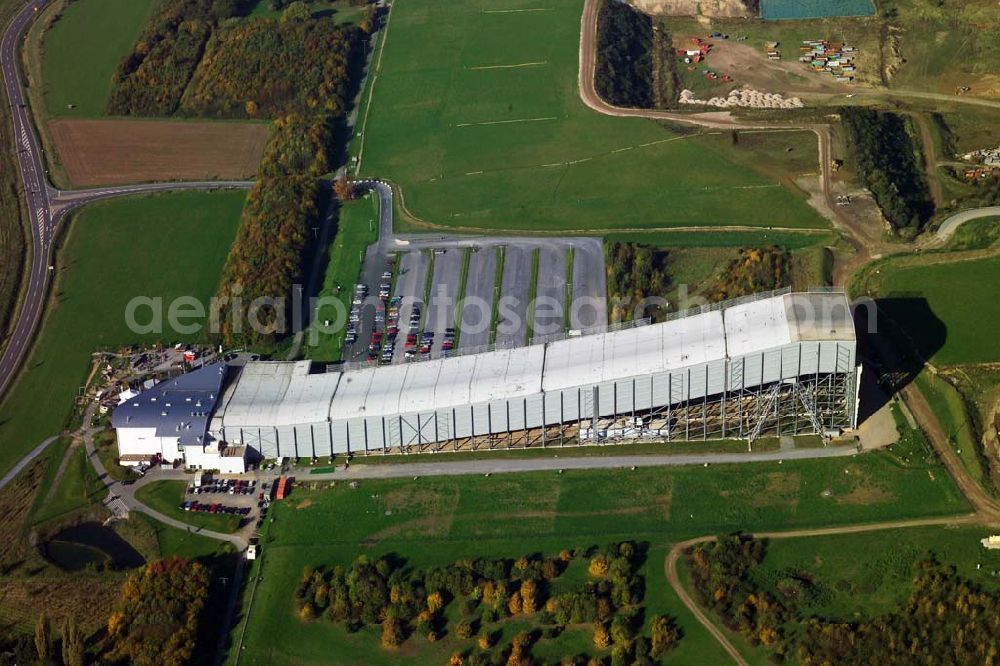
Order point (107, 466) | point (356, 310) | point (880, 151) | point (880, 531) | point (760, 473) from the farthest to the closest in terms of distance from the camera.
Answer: point (880, 151), point (356, 310), point (107, 466), point (760, 473), point (880, 531)

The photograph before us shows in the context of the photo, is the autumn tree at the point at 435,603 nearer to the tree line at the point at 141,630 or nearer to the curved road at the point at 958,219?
the tree line at the point at 141,630

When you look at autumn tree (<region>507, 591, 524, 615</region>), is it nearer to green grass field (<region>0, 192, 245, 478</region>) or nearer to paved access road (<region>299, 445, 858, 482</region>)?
paved access road (<region>299, 445, 858, 482</region>)

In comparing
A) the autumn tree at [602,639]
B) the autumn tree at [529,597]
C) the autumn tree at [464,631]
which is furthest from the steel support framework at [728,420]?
the autumn tree at [602,639]

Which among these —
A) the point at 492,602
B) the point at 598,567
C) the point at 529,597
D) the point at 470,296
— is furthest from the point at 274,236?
the point at 598,567

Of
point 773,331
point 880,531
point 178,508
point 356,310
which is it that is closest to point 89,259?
point 356,310

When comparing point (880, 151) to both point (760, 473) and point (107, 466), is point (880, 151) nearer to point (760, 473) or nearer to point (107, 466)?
point (760, 473)

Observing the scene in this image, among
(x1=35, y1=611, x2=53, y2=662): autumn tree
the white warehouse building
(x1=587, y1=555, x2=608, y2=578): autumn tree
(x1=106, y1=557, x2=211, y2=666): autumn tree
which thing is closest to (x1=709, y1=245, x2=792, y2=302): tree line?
the white warehouse building
